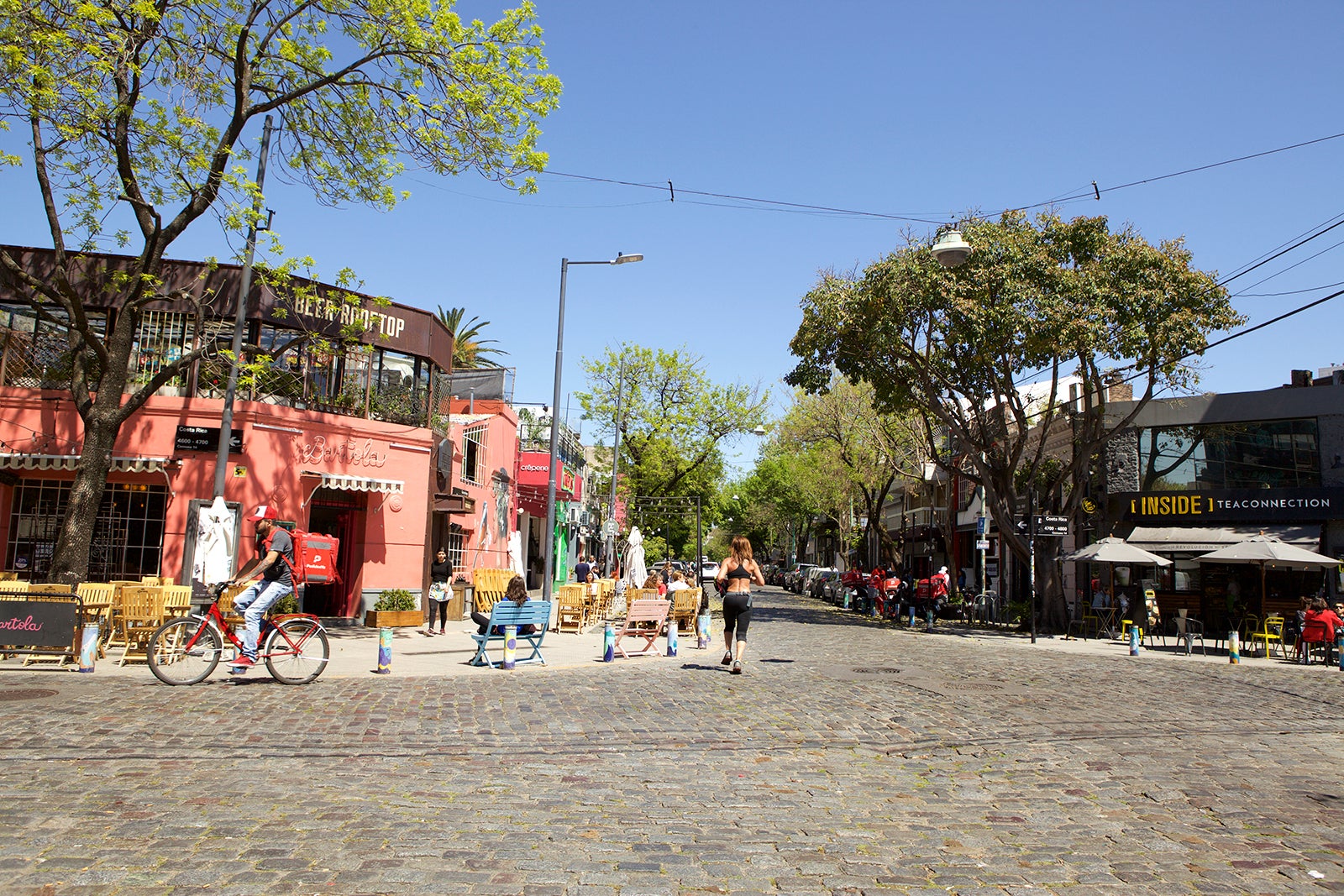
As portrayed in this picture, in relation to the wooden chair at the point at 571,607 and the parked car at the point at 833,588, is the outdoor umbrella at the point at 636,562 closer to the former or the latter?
the wooden chair at the point at 571,607

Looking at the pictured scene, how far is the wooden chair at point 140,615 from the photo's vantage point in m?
12.3

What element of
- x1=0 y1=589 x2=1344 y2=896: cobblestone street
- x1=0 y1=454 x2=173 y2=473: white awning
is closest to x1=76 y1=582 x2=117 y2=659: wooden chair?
x1=0 y1=589 x2=1344 y2=896: cobblestone street

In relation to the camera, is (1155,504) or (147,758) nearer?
(147,758)

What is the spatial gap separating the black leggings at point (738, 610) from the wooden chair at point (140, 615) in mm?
7476

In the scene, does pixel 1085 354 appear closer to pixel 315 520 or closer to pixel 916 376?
pixel 916 376

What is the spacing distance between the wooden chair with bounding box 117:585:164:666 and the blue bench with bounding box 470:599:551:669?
13.5 ft

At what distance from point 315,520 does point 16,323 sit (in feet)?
21.9

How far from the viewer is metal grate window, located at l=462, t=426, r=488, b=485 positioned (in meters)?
24.7

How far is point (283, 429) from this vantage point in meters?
18.3

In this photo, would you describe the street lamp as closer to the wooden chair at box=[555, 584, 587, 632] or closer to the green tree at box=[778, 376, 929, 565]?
the wooden chair at box=[555, 584, 587, 632]

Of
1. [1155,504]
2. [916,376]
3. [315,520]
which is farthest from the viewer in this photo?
[1155,504]

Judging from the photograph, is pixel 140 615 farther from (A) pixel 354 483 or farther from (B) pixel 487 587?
(B) pixel 487 587

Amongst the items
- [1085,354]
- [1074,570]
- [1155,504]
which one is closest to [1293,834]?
[1085,354]

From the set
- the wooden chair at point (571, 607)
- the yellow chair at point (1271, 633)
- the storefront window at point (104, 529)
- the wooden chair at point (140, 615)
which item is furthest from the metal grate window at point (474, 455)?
the yellow chair at point (1271, 633)
